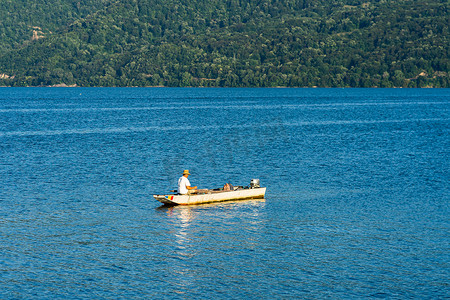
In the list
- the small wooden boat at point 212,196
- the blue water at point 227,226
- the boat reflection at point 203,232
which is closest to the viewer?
the blue water at point 227,226

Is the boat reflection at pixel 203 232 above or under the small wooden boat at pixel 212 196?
under

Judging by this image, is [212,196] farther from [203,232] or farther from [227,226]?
[203,232]

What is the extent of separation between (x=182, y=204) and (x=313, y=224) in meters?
12.0

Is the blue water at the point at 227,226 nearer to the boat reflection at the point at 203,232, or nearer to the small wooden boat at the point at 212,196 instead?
the boat reflection at the point at 203,232

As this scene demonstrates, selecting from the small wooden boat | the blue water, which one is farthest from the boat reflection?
the small wooden boat

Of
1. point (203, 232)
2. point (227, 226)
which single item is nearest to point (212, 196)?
point (227, 226)

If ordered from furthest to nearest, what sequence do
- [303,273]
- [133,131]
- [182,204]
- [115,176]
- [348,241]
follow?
[133,131]
[115,176]
[182,204]
[348,241]
[303,273]

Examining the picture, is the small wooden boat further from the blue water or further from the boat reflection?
the blue water

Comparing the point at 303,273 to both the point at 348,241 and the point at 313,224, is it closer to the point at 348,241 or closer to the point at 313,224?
the point at 348,241

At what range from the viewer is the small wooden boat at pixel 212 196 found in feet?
155

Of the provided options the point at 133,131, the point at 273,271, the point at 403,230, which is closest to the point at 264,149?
the point at 133,131

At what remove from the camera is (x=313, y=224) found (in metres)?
41.3

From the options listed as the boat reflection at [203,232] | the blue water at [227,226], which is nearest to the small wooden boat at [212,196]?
the boat reflection at [203,232]

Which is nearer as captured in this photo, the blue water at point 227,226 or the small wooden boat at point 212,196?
the blue water at point 227,226
